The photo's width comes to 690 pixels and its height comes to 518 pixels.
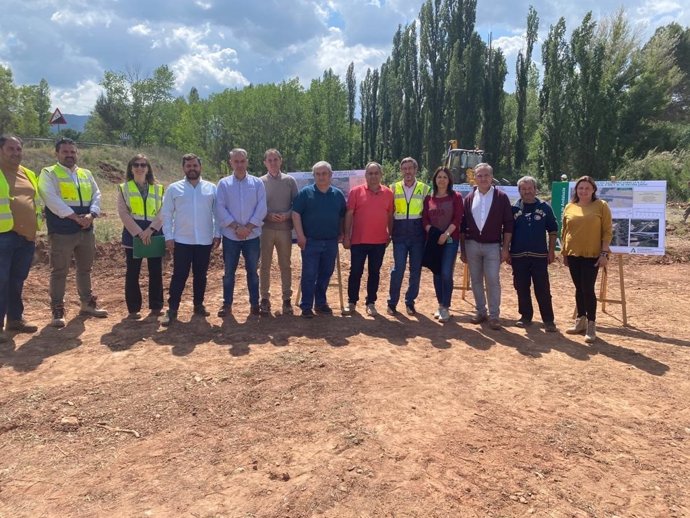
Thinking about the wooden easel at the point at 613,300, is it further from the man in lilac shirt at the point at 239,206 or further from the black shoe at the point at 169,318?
the black shoe at the point at 169,318

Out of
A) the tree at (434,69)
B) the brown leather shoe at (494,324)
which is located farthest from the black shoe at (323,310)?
the tree at (434,69)

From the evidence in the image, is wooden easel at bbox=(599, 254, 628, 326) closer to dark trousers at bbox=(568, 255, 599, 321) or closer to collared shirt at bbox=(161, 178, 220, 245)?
dark trousers at bbox=(568, 255, 599, 321)

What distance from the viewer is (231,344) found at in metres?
5.17

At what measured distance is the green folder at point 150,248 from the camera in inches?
224

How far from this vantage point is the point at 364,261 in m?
6.09

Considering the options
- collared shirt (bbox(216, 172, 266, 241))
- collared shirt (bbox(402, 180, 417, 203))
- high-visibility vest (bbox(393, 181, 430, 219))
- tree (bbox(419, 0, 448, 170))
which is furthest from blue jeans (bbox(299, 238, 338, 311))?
tree (bbox(419, 0, 448, 170))

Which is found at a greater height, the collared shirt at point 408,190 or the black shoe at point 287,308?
the collared shirt at point 408,190

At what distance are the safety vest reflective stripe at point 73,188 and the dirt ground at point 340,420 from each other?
1405 mm

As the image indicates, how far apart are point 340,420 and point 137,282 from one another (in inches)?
143

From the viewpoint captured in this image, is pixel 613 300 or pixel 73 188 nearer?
pixel 73 188

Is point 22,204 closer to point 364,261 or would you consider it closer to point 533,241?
point 364,261

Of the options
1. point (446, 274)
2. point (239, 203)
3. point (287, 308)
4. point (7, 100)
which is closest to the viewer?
point (239, 203)

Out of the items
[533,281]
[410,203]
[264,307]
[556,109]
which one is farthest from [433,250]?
[556,109]

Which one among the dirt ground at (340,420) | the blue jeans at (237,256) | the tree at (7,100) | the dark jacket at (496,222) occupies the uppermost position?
the tree at (7,100)
